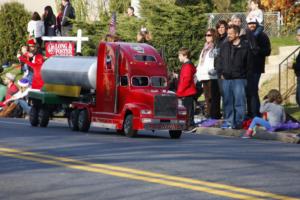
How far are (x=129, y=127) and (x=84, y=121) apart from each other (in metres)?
1.96

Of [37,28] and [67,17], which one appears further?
[67,17]

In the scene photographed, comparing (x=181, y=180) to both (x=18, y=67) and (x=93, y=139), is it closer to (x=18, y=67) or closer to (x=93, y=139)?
(x=93, y=139)

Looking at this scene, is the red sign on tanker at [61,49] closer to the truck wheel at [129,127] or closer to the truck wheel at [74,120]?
the truck wheel at [74,120]

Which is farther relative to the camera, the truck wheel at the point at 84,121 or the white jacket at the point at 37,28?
the white jacket at the point at 37,28

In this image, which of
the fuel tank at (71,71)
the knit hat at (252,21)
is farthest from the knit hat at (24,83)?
the knit hat at (252,21)

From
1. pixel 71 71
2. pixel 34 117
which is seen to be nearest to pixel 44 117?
pixel 34 117

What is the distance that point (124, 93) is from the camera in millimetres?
22922

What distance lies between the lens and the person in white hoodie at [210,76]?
87.2 ft

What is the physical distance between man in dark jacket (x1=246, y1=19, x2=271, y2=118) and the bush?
26858mm

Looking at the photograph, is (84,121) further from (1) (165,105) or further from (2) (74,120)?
(1) (165,105)

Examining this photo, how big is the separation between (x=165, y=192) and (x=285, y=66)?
20.3m

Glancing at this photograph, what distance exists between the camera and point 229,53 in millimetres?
24484

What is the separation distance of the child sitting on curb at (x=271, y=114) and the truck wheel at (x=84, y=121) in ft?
10.4

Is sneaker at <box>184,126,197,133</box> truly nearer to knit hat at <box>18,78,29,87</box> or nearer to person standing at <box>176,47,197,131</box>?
person standing at <box>176,47,197,131</box>
